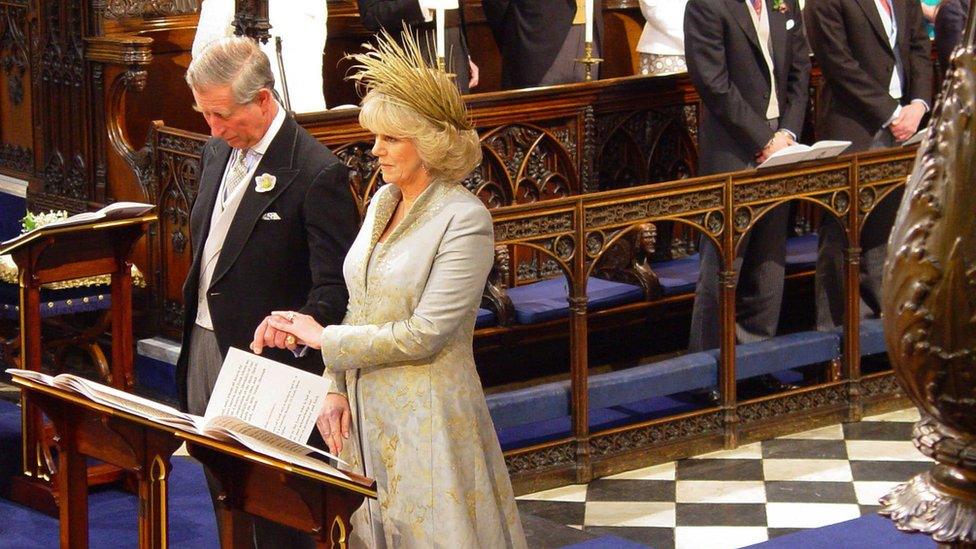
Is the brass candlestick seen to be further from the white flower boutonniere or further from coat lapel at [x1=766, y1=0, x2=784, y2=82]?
the white flower boutonniere

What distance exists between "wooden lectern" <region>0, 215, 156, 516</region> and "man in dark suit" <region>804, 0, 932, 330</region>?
314 centimetres

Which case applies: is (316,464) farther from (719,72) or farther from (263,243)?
(719,72)

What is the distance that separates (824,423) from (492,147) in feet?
6.01

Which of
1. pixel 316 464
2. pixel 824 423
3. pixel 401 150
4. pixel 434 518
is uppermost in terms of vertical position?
pixel 401 150

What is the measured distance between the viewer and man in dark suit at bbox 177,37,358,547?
329 cm

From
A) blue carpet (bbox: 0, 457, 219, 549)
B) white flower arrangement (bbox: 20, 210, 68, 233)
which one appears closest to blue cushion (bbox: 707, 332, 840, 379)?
blue carpet (bbox: 0, 457, 219, 549)

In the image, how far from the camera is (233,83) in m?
3.26

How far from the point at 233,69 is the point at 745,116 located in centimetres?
333

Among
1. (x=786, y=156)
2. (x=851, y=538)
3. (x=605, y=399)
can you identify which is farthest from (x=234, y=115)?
(x=786, y=156)

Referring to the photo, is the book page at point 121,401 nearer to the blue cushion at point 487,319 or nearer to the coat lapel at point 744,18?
the blue cushion at point 487,319

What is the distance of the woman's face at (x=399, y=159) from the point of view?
306 centimetres

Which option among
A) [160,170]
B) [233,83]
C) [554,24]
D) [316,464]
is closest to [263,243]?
[233,83]

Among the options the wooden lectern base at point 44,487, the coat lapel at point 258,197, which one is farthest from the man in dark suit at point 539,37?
the coat lapel at point 258,197

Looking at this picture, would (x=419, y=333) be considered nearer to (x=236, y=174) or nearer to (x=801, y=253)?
(x=236, y=174)
